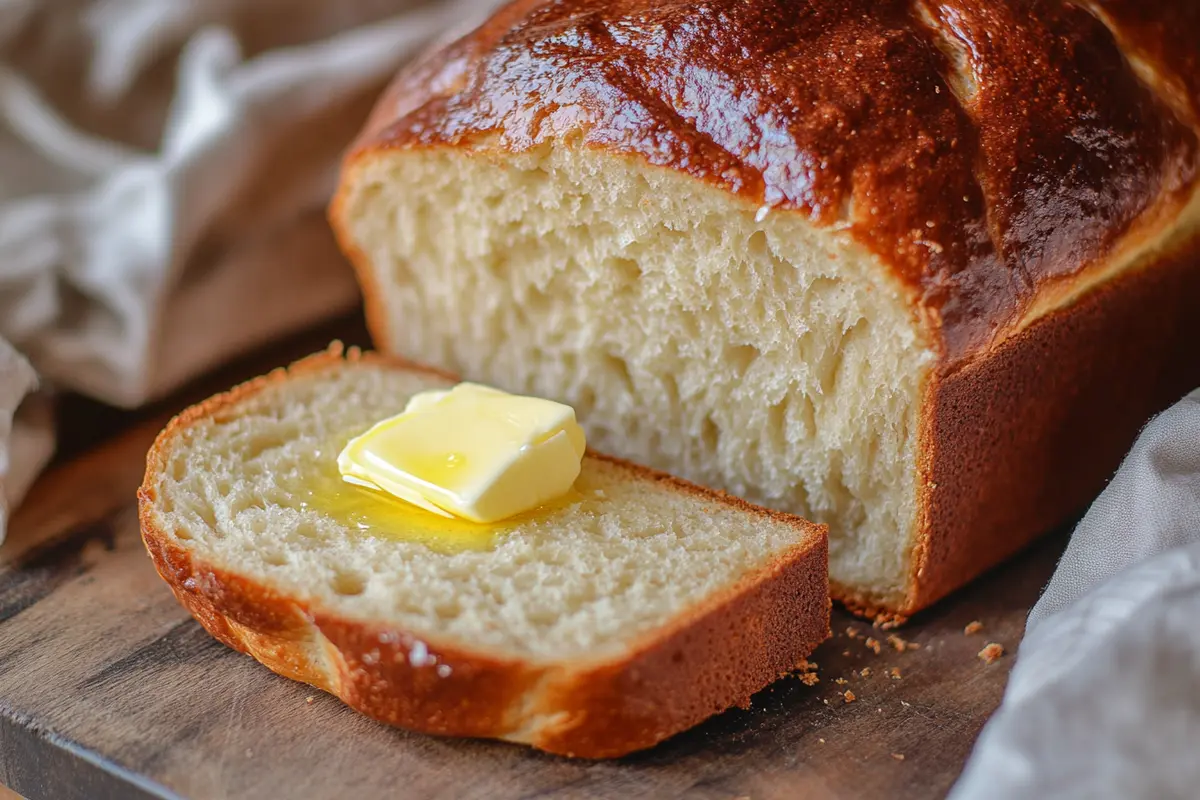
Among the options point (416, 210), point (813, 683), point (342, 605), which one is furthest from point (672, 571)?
point (416, 210)

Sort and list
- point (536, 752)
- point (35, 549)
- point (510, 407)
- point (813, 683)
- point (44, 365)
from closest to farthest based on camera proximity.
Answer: point (536, 752), point (813, 683), point (510, 407), point (35, 549), point (44, 365)

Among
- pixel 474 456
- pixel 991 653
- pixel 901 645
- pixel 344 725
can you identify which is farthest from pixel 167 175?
pixel 991 653

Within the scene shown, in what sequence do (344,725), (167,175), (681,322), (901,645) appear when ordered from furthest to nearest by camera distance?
(167,175) < (681,322) < (901,645) < (344,725)

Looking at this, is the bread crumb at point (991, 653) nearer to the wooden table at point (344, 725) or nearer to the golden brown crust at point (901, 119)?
the wooden table at point (344, 725)

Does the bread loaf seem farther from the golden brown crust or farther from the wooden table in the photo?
the wooden table

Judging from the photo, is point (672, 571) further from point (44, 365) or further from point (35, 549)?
point (44, 365)

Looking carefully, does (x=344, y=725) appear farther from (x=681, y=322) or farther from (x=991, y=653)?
(x=991, y=653)

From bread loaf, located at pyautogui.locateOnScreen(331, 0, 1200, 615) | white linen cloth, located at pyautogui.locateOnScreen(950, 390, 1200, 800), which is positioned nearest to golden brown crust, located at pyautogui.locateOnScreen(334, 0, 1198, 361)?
bread loaf, located at pyautogui.locateOnScreen(331, 0, 1200, 615)
